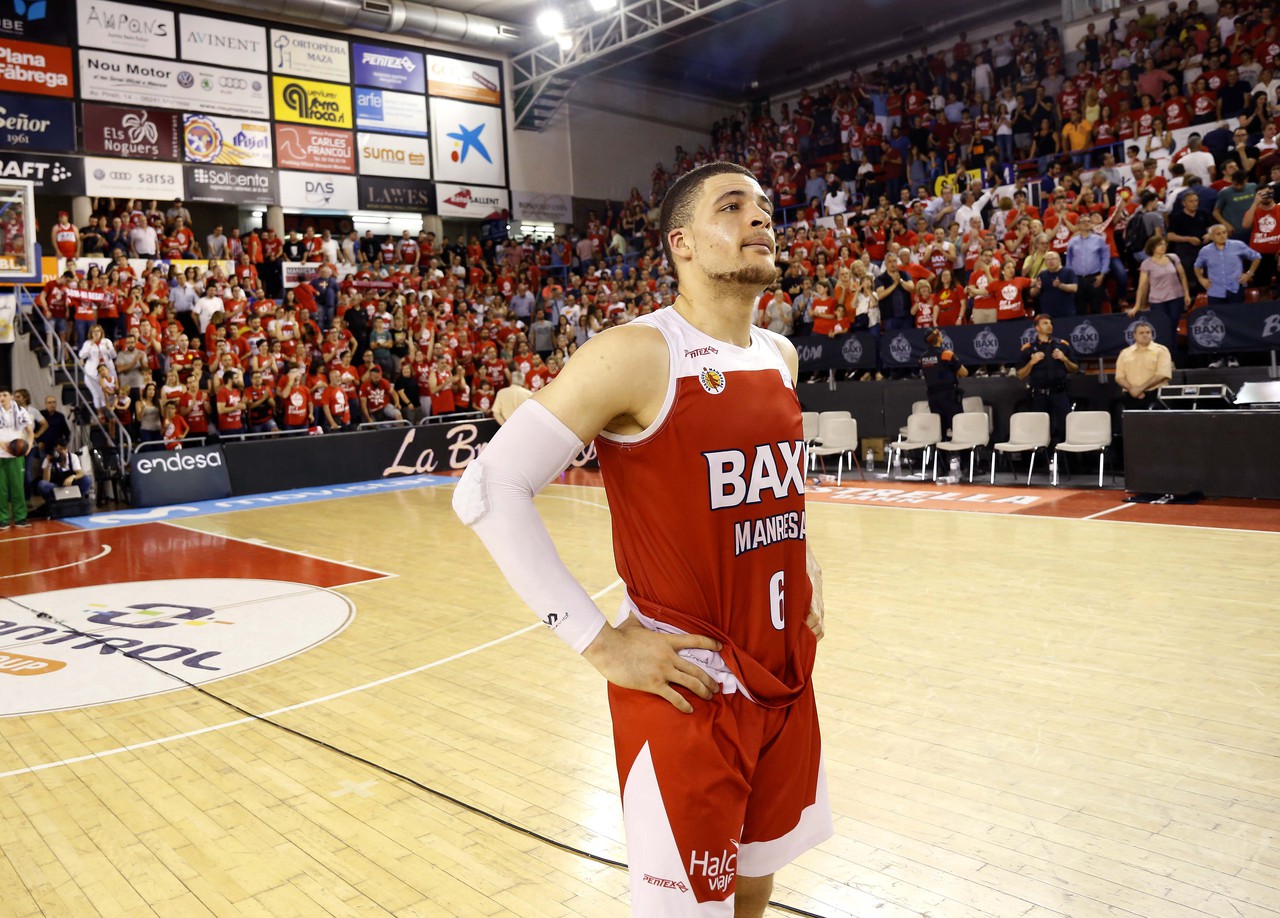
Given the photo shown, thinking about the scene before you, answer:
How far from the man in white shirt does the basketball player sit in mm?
13730

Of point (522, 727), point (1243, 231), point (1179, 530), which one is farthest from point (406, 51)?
point (522, 727)

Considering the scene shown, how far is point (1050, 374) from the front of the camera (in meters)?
12.2

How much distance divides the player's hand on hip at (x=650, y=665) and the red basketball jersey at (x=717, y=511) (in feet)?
0.31

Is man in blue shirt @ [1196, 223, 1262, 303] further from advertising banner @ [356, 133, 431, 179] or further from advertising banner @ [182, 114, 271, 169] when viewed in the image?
advertising banner @ [182, 114, 271, 169]

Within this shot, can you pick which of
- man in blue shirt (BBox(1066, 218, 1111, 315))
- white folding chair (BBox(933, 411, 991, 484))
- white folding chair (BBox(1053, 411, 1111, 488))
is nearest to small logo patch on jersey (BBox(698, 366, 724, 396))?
white folding chair (BBox(1053, 411, 1111, 488))

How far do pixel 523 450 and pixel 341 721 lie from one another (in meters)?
3.75

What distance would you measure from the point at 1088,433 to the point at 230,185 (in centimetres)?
1840

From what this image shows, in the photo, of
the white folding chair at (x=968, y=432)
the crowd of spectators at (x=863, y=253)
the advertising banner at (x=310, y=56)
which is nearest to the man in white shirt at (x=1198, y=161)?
the crowd of spectators at (x=863, y=253)

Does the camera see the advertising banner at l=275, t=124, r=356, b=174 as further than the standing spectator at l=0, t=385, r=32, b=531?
Yes

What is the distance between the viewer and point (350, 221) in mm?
23844

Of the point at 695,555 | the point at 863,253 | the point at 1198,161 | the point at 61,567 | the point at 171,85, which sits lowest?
the point at 61,567

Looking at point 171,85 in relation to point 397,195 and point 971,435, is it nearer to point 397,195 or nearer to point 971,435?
point 397,195

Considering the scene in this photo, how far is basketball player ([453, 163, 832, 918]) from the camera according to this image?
1957mm

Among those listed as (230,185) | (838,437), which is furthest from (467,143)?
(838,437)
